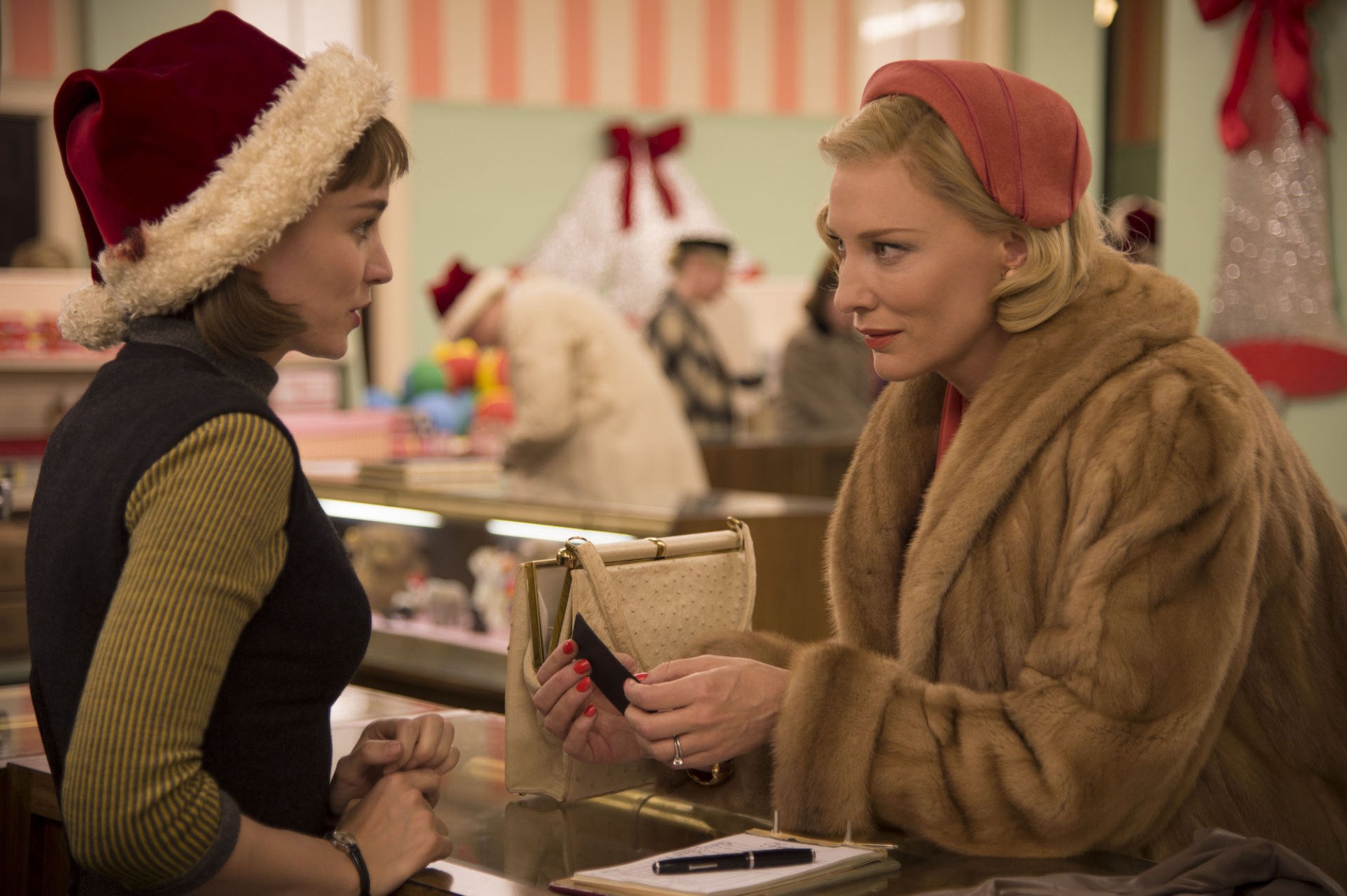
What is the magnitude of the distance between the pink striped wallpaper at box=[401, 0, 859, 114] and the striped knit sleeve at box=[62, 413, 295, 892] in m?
10.7

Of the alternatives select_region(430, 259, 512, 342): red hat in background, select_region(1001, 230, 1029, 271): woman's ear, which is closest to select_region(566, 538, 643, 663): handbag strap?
select_region(1001, 230, 1029, 271): woman's ear

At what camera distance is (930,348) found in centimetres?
→ 189

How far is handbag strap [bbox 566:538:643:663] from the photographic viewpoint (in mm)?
1845

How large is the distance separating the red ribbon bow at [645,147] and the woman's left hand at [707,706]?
1038cm

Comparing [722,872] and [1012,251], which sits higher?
[1012,251]

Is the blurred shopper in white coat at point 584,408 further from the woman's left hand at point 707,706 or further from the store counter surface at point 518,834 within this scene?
the woman's left hand at point 707,706

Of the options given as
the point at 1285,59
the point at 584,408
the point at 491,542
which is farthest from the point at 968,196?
the point at 584,408

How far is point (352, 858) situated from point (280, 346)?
1.78 feet

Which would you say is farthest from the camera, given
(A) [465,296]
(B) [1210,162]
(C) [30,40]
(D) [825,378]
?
(C) [30,40]

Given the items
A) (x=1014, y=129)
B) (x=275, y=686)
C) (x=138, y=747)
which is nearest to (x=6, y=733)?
(x=275, y=686)

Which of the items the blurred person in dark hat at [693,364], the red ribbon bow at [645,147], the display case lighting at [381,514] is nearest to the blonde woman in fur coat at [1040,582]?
the display case lighting at [381,514]

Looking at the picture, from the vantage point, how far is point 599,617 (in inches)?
74.0

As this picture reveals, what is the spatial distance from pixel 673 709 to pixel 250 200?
0.75m

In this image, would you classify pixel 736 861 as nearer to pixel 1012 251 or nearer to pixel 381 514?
pixel 1012 251
